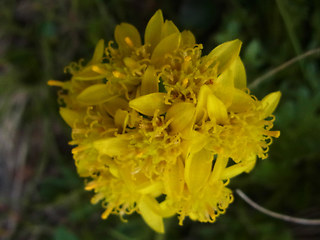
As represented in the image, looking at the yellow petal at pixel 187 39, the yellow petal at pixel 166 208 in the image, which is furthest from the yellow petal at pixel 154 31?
the yellow petal at pixel 166 208

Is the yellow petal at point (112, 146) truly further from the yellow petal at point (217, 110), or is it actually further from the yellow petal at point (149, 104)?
the yellow petal at point (217, 110)

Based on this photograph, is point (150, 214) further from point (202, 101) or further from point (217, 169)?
point (202, 101)

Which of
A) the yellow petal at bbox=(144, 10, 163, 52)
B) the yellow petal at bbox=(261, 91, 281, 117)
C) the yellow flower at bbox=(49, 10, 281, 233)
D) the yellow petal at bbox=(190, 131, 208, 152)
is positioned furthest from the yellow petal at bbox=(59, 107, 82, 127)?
the yellow petal at bbox=(261, 91, 281, 117)

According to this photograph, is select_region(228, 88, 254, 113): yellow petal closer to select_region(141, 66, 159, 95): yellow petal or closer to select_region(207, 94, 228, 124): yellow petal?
select_region(207, 94, 228, 124): yellow petal

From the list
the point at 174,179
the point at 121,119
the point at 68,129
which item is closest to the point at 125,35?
the point at 121,119

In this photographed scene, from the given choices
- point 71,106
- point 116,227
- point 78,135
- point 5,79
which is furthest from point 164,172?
point 5,79

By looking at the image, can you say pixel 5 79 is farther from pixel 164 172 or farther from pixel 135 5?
pixel 164 172
